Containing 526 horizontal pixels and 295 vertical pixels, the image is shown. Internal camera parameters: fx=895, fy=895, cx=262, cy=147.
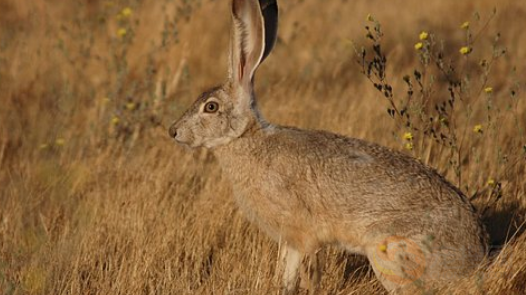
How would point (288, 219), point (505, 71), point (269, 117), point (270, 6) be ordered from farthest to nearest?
point (505, 71) → point (269, 117) → point (270, 6) → point (288, 219)

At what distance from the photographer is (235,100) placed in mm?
4789

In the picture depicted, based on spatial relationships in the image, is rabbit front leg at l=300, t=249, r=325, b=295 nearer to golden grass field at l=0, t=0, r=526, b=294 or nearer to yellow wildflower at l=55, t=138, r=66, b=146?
golden grass field at l=0, t=0, r=526, b=294

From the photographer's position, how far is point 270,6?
487 cm

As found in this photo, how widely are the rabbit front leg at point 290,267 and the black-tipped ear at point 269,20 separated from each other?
1.10m

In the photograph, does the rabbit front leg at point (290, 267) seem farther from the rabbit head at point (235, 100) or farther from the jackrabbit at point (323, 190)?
the rabbit head at point (235, 100)

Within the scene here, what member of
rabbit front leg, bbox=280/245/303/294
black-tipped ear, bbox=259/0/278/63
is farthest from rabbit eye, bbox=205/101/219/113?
rabbit front leg, bbox=280/245/303/294

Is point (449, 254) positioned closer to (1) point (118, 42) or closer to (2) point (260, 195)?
(2) point (260, 195)

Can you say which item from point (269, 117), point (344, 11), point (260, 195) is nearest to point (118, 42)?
point (269, 117)

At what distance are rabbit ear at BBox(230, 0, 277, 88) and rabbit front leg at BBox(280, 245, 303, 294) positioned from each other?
947mm

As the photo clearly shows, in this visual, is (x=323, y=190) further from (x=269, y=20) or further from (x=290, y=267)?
(x=269, y=20)

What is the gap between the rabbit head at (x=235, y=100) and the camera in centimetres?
474

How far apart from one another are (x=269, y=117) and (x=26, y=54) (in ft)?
7.45

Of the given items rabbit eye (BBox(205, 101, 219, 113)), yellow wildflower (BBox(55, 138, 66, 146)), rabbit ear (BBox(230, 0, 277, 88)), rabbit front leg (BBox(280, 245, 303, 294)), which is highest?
rabbit ear (BBox(230, 0, 277, 88))

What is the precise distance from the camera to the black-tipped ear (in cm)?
486
